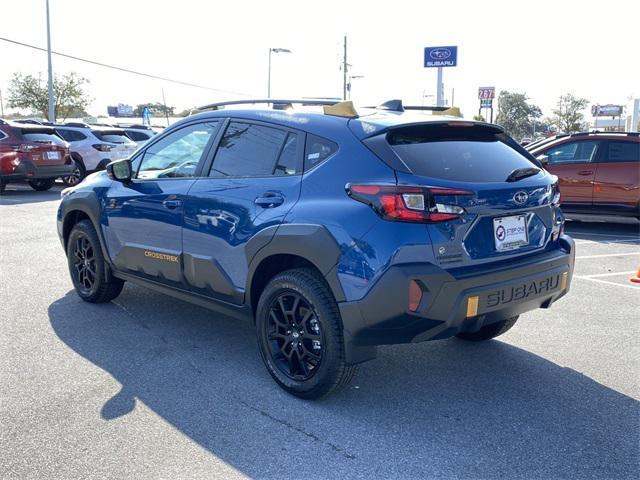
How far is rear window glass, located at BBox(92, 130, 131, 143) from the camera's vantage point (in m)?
17.9

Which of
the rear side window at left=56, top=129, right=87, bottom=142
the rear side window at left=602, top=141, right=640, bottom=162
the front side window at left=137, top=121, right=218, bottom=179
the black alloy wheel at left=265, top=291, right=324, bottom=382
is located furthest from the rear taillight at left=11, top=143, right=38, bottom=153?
the black alloy wheel at left=265, top=291, right=324, bottom=382

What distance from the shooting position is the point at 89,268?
5.60 metres

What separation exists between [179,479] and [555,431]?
6.60 feet

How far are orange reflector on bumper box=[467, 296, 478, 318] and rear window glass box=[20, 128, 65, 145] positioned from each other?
1412 cm

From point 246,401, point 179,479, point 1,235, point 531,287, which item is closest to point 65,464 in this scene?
point 179,479

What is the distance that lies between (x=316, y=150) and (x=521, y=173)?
1.28 metres

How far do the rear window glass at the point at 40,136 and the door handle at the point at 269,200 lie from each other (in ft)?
42.4

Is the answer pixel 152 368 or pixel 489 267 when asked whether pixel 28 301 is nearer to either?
pixel 152 368

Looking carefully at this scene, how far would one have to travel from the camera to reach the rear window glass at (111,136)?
1786 centimetres

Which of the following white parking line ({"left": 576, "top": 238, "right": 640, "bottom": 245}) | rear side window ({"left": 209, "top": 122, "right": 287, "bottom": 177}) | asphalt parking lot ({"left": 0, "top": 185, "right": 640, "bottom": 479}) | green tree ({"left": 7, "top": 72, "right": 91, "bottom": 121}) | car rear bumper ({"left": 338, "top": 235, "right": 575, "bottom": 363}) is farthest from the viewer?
green tree ({"left": 7, "top": 72, "right": 91, "bottom": 121})

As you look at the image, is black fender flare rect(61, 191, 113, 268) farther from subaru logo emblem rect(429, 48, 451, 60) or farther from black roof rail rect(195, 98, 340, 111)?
subaru logo emblem rect(429, 48, 451, 60)

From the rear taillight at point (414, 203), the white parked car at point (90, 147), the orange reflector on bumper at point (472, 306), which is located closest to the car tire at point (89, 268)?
the rear taillight at point (414, 203)

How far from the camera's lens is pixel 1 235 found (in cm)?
928

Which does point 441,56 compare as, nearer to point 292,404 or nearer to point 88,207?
point 88,207
